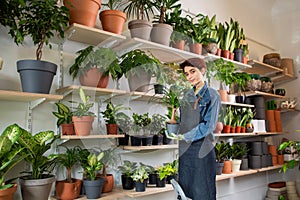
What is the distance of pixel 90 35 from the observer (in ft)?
4.44

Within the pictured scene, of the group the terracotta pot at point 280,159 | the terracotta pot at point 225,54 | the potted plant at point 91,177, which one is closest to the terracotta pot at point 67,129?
the potted plant at point 91,177

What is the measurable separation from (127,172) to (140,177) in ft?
0.30

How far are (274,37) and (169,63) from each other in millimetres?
2796

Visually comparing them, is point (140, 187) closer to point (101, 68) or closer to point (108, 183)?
point (108, 183)

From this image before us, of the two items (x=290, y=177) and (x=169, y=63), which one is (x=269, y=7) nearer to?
(x=290, y=177)

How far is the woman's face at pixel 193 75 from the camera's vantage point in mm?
874

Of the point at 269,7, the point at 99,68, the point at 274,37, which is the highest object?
the point at 269,7

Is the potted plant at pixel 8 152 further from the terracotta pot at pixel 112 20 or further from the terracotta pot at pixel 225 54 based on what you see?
the terracotta pot at pixel 225 54

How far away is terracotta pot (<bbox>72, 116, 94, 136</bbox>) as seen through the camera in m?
1.04

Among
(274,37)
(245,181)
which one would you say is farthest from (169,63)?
(274,37)

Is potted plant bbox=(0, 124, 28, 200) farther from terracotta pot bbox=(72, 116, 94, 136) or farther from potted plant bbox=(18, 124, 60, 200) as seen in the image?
terracotta pot bbox=(72, 116, 94, 136)

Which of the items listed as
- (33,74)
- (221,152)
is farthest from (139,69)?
(221,152)

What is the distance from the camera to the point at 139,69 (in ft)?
2.51

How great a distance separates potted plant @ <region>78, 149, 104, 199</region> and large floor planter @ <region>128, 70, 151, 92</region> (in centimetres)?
55
